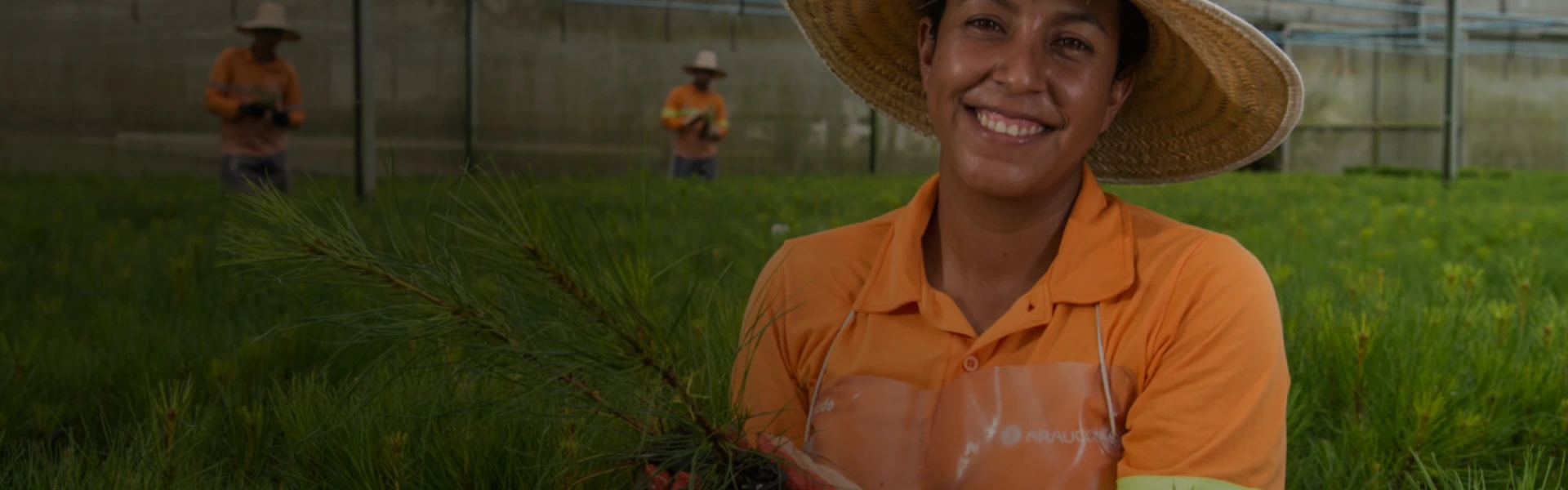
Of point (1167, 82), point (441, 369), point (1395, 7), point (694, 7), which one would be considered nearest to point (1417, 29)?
point (1395, 7)

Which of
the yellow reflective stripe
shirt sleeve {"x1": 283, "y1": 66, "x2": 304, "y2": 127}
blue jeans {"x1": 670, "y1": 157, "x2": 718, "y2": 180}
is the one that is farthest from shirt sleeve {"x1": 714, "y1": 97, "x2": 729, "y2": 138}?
the yellow reflective stripe

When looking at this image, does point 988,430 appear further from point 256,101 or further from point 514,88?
point 514,88

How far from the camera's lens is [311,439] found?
152 cm

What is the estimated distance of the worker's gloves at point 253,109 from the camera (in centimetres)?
670

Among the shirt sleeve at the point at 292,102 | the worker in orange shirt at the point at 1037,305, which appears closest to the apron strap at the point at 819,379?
the worker in orange shirt at the point at 1037,305

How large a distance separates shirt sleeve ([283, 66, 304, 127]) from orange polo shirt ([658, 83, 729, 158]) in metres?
3.01

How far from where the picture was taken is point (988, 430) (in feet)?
4.64

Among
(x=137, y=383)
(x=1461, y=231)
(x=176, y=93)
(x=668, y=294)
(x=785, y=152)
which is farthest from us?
(x=785, y=152)

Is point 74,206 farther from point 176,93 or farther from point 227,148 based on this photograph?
point 176,93

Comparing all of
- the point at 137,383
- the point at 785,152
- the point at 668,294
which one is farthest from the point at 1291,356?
the point at 785,152

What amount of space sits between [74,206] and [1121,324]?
539 centimetres

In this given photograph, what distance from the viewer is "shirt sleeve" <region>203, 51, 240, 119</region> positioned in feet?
22.0

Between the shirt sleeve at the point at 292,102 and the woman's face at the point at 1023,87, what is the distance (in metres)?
6.02

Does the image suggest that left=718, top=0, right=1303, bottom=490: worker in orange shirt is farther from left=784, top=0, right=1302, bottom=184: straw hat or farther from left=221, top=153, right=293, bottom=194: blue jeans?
left=221, top=153, right=293, bottom=194: blue jeans
